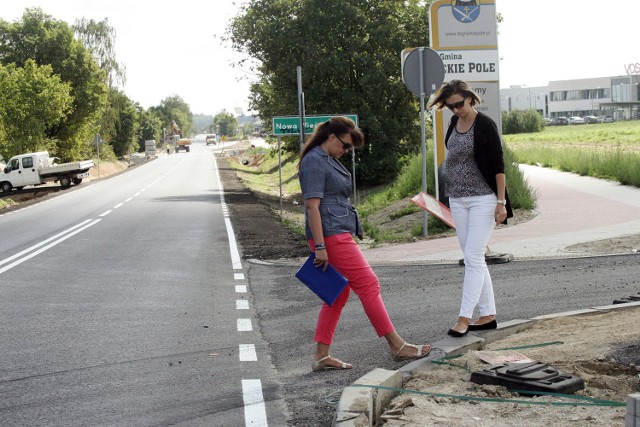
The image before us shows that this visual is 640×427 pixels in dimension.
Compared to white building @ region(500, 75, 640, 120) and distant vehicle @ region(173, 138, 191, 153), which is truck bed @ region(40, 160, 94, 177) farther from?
white building @ region(500, 75, 640, 120)

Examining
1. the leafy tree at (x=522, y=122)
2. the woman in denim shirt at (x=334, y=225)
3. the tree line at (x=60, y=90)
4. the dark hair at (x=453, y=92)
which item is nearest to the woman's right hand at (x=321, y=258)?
the woman in denim shirt at (x=334, y=225)

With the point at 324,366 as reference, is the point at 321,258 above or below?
above

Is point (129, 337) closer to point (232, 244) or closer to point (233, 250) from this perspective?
point (233, 250)

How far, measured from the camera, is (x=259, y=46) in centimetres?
3912

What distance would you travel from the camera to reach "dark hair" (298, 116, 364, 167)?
639cm

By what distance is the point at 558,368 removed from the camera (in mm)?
5633

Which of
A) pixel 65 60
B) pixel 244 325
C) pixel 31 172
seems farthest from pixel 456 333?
pixel 65 60

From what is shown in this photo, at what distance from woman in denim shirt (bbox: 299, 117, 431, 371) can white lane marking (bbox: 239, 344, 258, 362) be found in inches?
26.8

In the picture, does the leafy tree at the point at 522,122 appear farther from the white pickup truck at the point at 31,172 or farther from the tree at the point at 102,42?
the white pickup truck at the point at 31,172

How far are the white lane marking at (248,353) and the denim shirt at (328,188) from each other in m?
1.11

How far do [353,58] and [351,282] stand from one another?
31.2 m

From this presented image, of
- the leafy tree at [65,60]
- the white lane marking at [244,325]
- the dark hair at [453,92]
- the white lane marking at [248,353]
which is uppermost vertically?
the leafy tree at [65,60]

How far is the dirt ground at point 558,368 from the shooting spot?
15.5 ft

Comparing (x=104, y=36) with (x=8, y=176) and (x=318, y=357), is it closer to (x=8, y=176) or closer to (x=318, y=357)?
(x=8, y=176)
